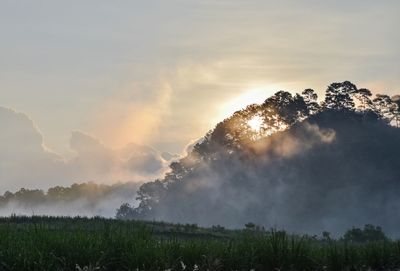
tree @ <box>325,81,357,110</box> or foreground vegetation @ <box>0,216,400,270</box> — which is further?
tree @ <box>325,81,357,110</box>

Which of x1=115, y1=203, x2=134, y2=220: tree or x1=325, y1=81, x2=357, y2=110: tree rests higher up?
x1=325, y1=81, x2=357, y2=110: tree

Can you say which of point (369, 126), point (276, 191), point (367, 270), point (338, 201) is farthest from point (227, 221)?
point (367, 270)

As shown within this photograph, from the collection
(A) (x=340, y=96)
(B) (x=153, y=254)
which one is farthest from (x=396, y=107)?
(B) (x=153, y=254)

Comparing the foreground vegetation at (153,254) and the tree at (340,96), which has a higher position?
the tree at (340,96)

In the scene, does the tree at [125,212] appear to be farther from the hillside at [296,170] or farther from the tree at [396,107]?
the tree at [396,107]

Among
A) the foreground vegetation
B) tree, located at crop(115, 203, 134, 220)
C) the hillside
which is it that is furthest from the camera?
tree, located at crop(115, 203, 134, 220)

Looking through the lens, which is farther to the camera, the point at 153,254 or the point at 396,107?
the point at 396,107

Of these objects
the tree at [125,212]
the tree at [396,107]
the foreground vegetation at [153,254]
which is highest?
the tree at [396,107]

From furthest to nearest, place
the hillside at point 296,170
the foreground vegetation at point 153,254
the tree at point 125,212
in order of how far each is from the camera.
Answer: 1. the tree at point 125,212
2. the hillside at point 296,170
3. the foreground vegetation at point 153,254

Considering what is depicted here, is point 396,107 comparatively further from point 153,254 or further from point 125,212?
point 153,254

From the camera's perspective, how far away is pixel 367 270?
35.0 feet

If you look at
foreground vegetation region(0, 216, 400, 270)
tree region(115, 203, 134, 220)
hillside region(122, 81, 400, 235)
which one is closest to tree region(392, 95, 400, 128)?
hillside region(122, 81, 400, 235)

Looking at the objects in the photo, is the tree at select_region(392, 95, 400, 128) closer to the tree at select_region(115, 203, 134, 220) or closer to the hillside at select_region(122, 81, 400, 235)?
the hillside at select_region(122, 81, 400, 235)

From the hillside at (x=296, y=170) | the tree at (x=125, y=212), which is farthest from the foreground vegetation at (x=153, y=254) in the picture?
the tree at (x=125, y=212)
